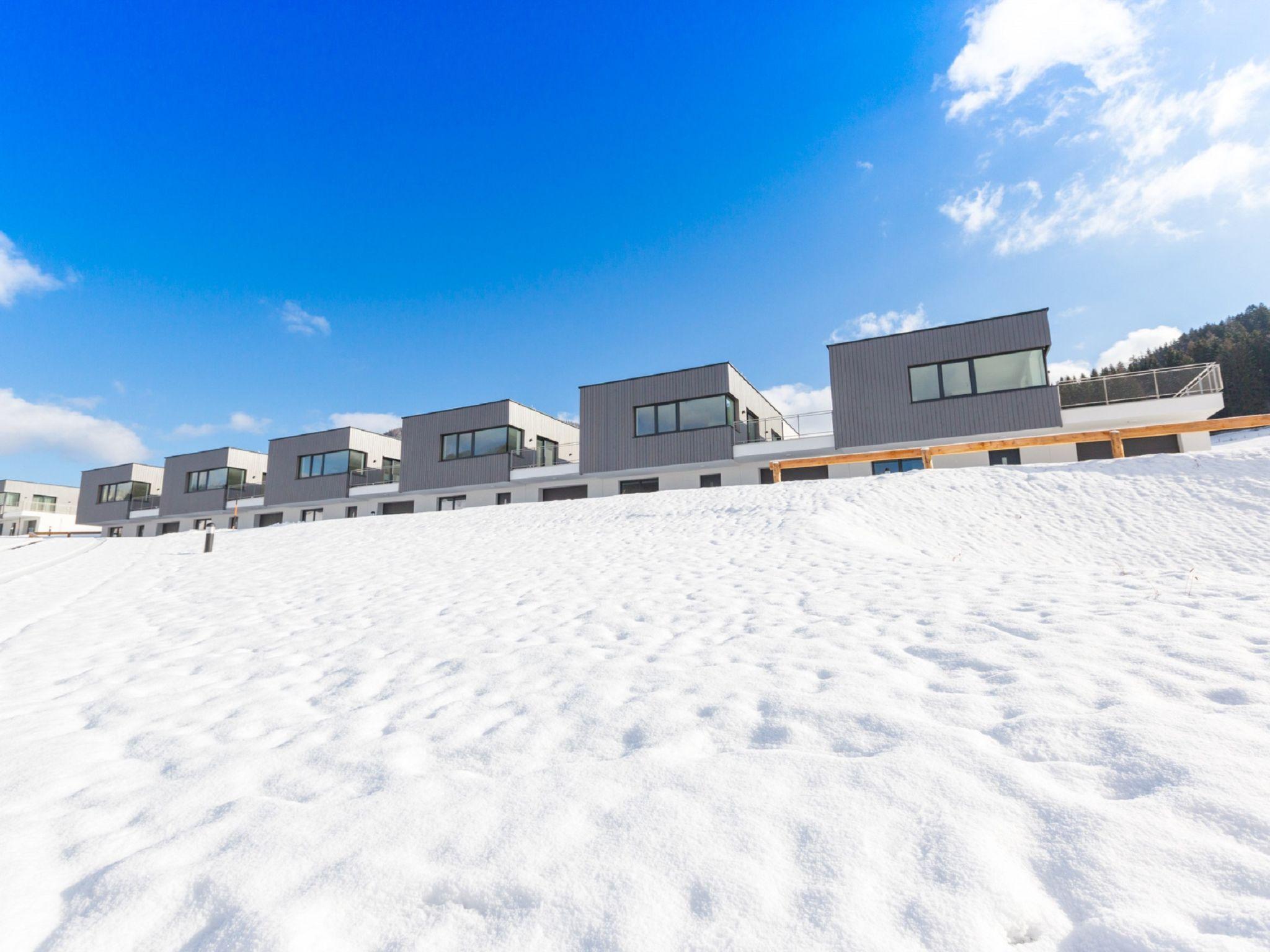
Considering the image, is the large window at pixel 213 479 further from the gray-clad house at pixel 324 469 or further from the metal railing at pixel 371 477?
the metal railing at pixel 371 477

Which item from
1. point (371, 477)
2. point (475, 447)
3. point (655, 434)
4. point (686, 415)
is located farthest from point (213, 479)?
point (686, 415)

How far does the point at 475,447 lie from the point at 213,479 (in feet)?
76.7

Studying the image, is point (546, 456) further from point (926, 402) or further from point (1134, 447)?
point (1134, 447)

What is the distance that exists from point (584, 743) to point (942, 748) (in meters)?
1.82

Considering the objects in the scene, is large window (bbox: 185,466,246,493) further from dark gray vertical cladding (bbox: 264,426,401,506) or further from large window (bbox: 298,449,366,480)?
large window (bbox: 298,449,366,480)

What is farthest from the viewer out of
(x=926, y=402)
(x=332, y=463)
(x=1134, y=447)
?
(x=332, y=463)

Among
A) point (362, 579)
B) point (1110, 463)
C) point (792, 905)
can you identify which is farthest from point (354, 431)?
point (792, 905)

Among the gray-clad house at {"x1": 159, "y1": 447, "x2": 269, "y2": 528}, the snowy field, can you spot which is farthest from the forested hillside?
the gray-clad house at {"x1": 159, "y1": 447, "x2": 269, "y2": 528}

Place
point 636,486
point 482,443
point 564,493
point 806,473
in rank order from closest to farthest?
1. point 806,473
2. point 636,486
3. point 564,493
4. point 482,443

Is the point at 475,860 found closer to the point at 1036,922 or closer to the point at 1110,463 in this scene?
the point at 1036,922

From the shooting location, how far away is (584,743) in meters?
3.25

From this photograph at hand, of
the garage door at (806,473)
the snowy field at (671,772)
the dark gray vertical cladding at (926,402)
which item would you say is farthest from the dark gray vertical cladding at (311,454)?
the snowy field at (671,772)

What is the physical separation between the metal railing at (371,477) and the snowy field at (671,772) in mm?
28927

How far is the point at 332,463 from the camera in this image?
3494 cm
